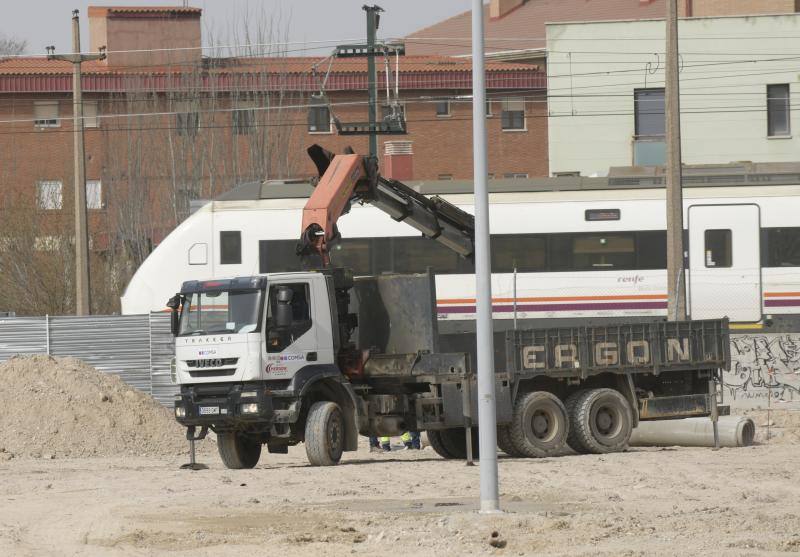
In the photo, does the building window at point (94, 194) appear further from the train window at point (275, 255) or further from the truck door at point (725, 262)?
the truck door at point (725, 262)

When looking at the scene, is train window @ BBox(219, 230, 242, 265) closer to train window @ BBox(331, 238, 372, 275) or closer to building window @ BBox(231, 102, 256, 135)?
train window @ BBox(331, 238, 372, 275)

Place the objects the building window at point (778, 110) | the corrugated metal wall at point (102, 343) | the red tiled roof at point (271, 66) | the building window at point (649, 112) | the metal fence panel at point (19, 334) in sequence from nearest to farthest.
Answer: the corrugated metal wall at point (102, 343) → the metal fence panel at point (19, 334) → the red tiled roof at point (271, 66) → the building window at point (778, 110) → the building window at point (649, 112)

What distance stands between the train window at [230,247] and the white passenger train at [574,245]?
21 mm

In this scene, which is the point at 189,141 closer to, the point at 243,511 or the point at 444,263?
the point at 444,263

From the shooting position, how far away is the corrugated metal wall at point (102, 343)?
31734 mm

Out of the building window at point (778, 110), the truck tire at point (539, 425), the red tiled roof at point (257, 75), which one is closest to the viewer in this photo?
the truck tire at point (539, 425)

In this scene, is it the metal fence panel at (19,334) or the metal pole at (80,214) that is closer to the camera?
the metal fence panel at (19,334)

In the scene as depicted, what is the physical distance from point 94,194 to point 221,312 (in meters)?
34.0

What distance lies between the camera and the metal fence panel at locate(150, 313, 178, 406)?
103 feet

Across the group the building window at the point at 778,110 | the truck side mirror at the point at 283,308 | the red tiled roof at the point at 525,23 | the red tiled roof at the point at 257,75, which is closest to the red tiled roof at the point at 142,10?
the red tiled roof at the point at 257,75

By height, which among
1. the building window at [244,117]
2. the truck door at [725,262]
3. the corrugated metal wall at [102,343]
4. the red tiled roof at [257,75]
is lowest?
the corrugated metal wall at [102,343]

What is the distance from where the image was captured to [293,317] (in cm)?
2042

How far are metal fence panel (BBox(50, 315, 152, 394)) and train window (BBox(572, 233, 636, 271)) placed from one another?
904cm

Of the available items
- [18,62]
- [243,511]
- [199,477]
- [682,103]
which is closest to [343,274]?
[199,477]
